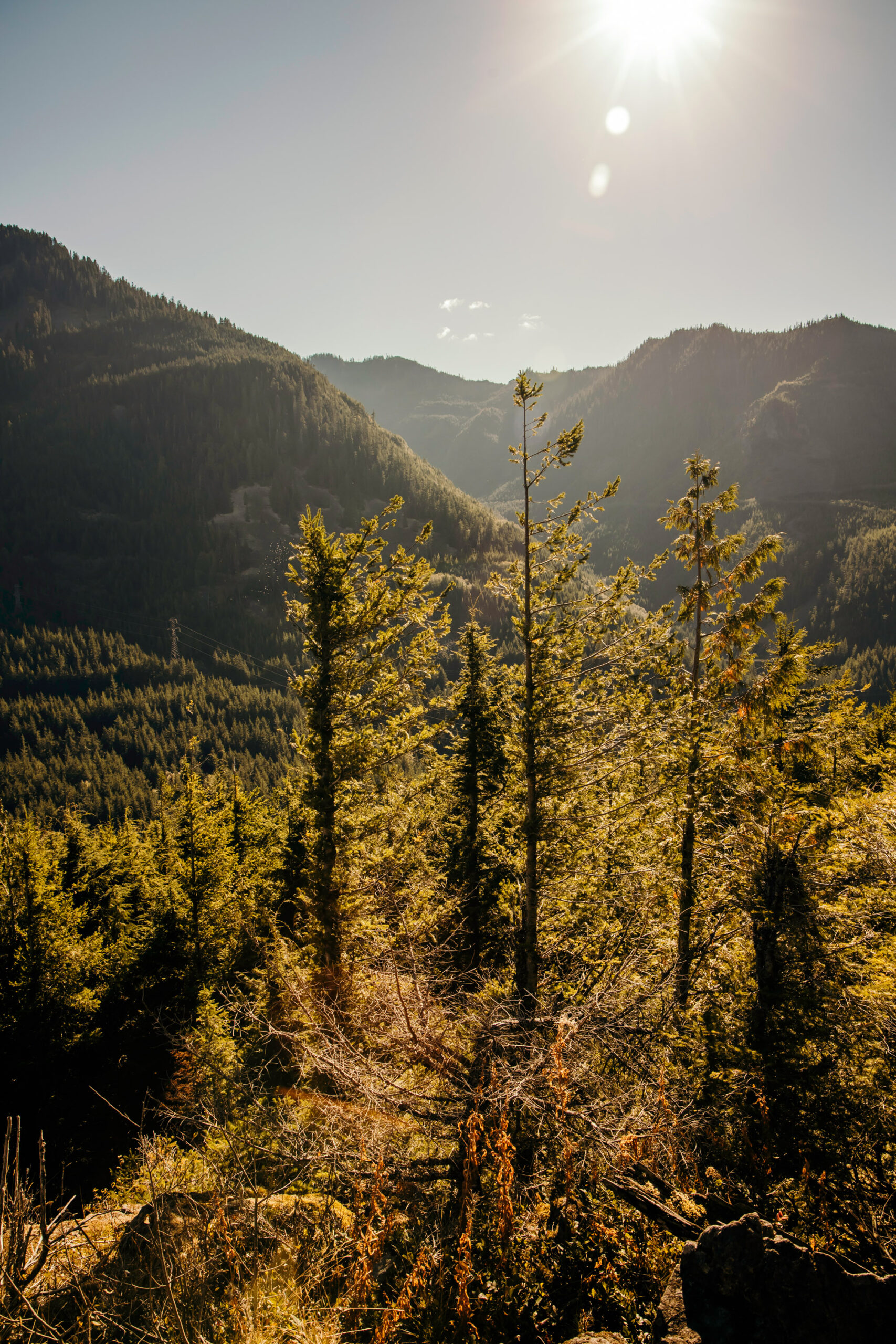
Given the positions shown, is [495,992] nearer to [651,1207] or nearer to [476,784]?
[651,1207]

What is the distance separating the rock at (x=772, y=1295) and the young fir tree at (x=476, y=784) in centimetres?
1060

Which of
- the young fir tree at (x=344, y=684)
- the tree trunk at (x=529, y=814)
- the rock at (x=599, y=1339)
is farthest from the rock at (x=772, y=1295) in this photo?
the young fir tree at (x=344, y=684)

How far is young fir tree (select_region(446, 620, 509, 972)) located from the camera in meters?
15.2

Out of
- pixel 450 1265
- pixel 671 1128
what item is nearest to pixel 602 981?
pixel 671 1128

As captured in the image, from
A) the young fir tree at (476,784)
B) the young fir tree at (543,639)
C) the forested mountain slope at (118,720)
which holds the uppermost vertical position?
the young fir tree at (543,639)

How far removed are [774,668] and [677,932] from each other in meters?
5.23

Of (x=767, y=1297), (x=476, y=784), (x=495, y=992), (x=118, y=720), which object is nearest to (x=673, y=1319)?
(x=767, y=1297)

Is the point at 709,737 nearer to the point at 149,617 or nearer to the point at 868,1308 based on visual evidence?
the point at 868,1308

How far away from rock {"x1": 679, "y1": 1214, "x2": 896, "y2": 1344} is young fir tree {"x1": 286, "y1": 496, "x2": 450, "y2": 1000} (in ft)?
25.5

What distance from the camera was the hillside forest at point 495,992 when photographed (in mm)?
4863

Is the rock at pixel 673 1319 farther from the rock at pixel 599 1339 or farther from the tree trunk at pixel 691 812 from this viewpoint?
the tree trunk at pixel 691 812

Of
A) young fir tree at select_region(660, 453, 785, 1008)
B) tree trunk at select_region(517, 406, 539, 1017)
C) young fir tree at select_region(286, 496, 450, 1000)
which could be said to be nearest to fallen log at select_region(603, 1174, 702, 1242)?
tree trunk at select_region(517, 406, 539, 1017)

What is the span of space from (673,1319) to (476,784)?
1178cm

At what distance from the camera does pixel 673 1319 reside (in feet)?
13.8
